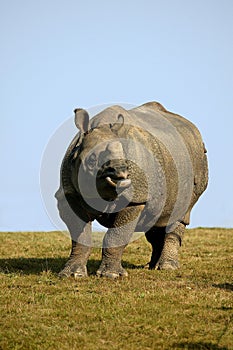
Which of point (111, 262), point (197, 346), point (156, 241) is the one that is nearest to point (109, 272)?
point (111, 262)

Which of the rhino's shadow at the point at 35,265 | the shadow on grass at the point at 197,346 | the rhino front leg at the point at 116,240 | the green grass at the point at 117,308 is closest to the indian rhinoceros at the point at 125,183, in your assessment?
the rhino front leg at the point at 116,240

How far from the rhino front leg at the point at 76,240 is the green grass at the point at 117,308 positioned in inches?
10.7

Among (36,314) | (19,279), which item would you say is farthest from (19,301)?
(19,279)

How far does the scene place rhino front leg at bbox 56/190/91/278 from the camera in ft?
39.7

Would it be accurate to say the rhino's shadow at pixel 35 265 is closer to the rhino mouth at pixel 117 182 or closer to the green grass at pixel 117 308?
the green grass at pixel 117 308

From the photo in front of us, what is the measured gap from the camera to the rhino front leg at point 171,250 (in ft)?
45.8

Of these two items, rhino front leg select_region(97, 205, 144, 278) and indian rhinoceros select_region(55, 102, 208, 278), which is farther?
rhino front leg select_region(97, 205, 144, 278)

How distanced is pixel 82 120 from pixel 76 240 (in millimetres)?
2108

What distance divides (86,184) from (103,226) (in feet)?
5.18

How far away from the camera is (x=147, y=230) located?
45.1ft

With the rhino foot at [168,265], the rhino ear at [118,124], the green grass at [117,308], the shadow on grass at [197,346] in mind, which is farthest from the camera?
the rhino foot at [168,265]

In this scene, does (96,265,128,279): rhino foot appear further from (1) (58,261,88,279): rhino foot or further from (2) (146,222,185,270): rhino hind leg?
(2) (146,222,185,270): rhino hind leg

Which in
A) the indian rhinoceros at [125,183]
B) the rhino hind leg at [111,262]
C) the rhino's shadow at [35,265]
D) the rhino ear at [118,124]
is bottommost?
A: the rhino's shadow at [35,265]

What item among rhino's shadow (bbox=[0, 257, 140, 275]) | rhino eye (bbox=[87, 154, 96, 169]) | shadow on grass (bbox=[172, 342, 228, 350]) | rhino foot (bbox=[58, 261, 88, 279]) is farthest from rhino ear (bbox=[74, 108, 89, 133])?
shadow on grass (bbox=[172, 342, 228, 350])
